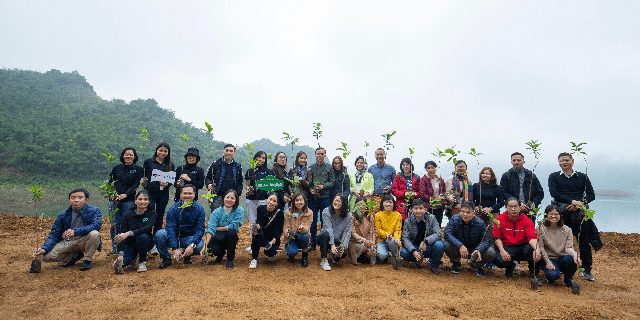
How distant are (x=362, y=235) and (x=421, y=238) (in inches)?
38.7

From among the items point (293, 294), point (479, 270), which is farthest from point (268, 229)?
point (479, 270)

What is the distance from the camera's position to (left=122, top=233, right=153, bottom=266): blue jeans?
15.0ft

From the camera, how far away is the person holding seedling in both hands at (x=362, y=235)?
5.03m

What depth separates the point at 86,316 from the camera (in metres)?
3.06

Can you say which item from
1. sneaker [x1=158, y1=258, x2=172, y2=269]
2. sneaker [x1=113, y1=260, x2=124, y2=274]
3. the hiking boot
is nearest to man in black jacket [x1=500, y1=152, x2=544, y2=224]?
sneaker [x1=158, y1=258, x2=172, y2=269]

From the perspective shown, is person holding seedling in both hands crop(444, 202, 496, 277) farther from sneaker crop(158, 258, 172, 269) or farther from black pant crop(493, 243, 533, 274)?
sneaker crop(158, 258, 172, 269)

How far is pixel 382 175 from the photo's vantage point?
6211 millimetres

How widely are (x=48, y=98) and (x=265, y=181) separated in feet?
212

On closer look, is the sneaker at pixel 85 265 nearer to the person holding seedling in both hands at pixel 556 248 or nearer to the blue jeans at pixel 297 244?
the blue jeans at pixel 297 244

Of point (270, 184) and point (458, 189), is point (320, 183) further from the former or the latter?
point (458, 189)

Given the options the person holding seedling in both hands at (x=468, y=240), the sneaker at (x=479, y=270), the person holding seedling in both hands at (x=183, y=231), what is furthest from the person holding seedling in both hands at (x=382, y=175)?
the person holding seedling in both hands at (x=183, y=231)

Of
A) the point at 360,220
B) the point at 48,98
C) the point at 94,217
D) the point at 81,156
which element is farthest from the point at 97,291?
the point at 48,98

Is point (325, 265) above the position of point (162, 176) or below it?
below

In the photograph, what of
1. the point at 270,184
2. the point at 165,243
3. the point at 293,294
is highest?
the point at 270,184
